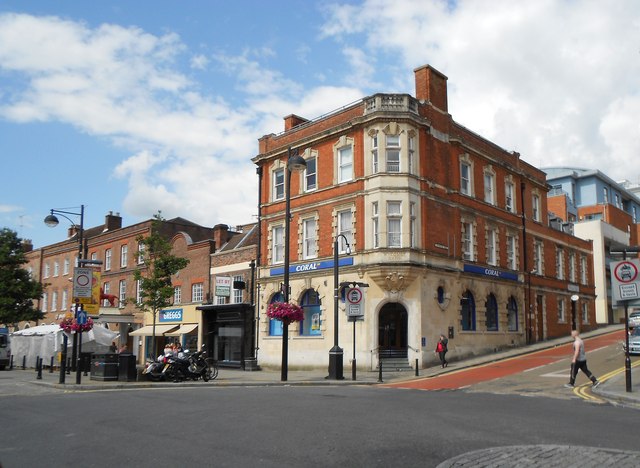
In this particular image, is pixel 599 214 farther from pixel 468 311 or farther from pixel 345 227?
pixel 345 227

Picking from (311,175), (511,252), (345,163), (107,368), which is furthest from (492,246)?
(107,368)

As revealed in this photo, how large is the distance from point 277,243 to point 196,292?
882cm

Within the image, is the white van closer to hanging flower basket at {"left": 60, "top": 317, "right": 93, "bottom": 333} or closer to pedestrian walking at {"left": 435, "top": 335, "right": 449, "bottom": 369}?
hanging flower basket at {"left": 60, "top": 317, "right": 93, "bottom": 333}

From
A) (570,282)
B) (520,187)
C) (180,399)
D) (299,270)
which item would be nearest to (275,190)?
(299,270)

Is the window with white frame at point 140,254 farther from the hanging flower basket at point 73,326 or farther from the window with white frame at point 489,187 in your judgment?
the window with white frame at point 489,187

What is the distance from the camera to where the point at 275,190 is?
118 ft

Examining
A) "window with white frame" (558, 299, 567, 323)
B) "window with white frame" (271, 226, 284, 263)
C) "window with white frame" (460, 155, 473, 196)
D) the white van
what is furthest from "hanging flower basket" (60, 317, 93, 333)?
"window with white frame" (558, 299, 567, 323)

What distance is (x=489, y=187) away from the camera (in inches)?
1455

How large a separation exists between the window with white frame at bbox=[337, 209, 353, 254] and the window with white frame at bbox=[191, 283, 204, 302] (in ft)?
43.0

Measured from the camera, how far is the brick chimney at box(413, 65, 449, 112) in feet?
105

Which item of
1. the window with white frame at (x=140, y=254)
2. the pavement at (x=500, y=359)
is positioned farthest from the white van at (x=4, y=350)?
the pavement at (x=500, y=359)

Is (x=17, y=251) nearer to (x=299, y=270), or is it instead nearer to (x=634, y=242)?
(x=299, y=270)

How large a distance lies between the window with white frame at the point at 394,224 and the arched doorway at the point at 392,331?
2993 mm

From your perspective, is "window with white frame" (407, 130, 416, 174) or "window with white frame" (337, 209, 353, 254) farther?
"window with white frame" (337, 209, 353, 254)
